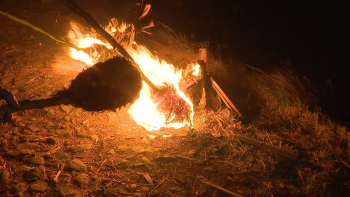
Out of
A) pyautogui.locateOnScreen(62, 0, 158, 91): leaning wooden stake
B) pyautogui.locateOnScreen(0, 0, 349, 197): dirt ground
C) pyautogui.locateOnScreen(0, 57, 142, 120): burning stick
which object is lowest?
pyautogui.locateOnScreen(0, 0, 349, 197): dirt ground

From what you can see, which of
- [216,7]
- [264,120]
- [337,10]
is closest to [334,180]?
[264,120]

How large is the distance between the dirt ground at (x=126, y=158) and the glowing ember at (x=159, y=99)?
0.15 meters

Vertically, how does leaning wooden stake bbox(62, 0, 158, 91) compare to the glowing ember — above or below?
above

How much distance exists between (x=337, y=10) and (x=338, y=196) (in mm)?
5736

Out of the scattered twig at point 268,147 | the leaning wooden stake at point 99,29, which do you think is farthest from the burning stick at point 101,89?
the scattered twig at point 268,147

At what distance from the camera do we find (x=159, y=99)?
439 cm

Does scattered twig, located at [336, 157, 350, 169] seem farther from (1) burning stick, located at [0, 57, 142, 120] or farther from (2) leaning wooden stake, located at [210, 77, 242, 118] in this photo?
(1) burning stick, located at [0, 57, 142, 120]

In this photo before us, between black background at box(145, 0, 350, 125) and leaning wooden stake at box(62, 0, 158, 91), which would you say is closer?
leaning wooden stake at box(62, 0, 158, 91)

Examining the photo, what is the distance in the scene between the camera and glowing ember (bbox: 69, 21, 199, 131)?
4152mm

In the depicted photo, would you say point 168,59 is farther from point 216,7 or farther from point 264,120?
point 216,7

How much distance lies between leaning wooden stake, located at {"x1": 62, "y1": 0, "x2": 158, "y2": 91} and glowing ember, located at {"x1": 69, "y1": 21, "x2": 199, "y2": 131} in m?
0.25

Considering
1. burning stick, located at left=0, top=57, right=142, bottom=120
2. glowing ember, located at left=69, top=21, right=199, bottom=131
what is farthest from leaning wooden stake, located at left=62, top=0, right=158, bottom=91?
burning stick, located at left=0, top=57, right=142, bottom=120

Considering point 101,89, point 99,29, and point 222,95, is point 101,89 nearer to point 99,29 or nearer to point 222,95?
point 99,29

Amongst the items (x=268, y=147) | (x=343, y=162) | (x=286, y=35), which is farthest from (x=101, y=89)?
(x=286, y=35)
